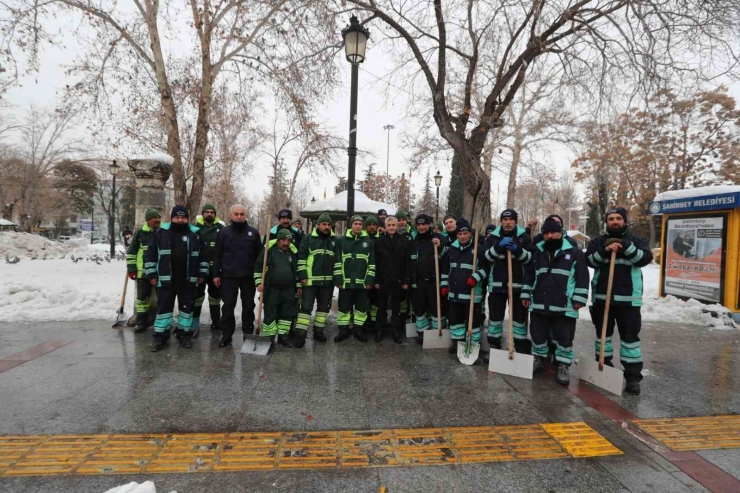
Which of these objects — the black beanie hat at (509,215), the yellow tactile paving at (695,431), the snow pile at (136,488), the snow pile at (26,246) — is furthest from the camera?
the snow pile at (26,246)

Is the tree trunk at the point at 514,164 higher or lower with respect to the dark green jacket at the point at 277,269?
higher

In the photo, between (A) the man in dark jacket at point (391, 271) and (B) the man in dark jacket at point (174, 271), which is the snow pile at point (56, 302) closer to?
(B) the man in dark jacket at point (174, 271)

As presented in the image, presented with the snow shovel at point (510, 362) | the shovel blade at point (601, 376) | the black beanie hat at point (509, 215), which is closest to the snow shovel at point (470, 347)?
the snow shovel at point (510, 362)

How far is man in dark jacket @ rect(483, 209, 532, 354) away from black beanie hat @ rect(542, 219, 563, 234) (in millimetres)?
Result: 417

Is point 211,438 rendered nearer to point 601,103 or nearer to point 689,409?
point 689,409

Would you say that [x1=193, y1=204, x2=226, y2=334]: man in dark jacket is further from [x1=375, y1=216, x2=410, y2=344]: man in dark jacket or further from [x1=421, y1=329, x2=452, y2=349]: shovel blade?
[x1=421, y1=329, x2=452, y2=349]: shovel blade

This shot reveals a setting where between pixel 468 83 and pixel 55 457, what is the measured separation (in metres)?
9.78

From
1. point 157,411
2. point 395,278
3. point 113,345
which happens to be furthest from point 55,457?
point 395,278

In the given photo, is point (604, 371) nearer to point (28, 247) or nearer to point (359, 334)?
point (359, 334)

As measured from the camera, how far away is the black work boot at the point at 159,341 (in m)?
5.43

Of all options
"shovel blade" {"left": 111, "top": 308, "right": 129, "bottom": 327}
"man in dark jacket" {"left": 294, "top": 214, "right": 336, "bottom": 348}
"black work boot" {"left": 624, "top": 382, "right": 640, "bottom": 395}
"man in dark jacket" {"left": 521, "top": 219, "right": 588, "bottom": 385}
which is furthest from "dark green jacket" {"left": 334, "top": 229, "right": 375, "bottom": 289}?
"shovel blade" {"left": 111, "top": 308, "right": 129, "bottom": 327}

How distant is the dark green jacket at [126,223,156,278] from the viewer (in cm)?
605

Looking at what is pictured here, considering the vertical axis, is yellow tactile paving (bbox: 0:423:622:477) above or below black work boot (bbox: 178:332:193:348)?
below

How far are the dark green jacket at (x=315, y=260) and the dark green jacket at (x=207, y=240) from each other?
138cm
